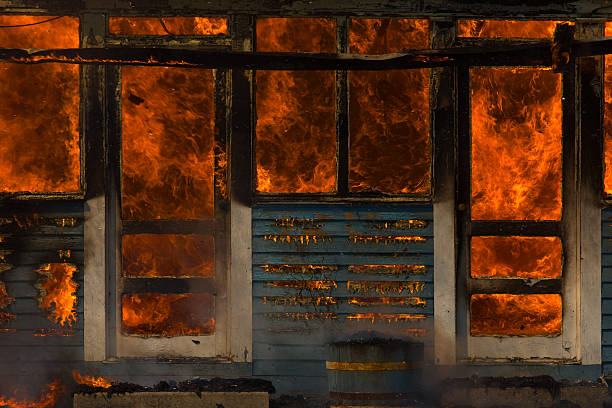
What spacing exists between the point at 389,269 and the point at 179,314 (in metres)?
2.28

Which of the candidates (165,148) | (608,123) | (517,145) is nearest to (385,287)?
(517,145)

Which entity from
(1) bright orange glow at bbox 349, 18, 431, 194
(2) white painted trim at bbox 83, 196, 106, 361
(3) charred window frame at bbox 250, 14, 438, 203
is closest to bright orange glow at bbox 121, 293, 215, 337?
(2) white painted trim at bbox 83, 196, 106, 361

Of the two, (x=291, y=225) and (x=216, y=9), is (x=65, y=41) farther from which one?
(x=291, y=225)

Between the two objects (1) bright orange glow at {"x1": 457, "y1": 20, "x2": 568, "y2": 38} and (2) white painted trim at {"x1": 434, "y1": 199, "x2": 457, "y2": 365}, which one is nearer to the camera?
(2) white painted trim at {"x1": 434, "y1": 199, "x2": 457, "y2": 365}

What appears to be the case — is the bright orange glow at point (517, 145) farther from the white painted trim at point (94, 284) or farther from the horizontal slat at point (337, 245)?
the white painted trim at point (94, 284)

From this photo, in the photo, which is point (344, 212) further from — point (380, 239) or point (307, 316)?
point (307, 316)

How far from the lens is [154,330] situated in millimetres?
7875

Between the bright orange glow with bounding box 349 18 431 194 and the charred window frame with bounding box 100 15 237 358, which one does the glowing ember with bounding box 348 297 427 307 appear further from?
the charred window frame with bounding box 100 15 237 358

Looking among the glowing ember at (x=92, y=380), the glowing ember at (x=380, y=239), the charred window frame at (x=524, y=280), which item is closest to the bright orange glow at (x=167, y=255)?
the glowing ember at (x=92, y=380)

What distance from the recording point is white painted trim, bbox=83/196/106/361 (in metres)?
7.82

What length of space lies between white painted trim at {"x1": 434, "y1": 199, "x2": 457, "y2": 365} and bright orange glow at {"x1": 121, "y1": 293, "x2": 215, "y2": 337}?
7.83ft

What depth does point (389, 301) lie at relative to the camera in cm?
779

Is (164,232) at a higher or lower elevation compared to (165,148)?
lower

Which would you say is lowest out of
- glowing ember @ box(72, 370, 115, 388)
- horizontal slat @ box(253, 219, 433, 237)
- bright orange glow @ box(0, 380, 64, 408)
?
bright orange glow @ box(0, 380, 64, 408)
